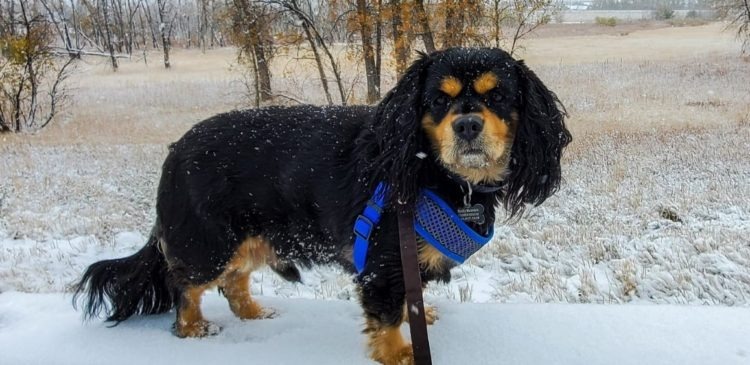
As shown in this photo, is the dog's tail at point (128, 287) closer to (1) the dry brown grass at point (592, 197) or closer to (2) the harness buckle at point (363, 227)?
(2) the harness buckle at point (363, 227)

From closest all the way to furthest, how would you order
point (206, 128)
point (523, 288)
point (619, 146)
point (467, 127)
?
1. point (467, 127)
2. point (206, 128)
3. point (523, 288)
4. point (619, 146)

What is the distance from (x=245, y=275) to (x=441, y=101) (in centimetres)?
173

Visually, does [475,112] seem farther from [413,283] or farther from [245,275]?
[245,275]

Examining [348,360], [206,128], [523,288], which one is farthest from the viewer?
[523,288]

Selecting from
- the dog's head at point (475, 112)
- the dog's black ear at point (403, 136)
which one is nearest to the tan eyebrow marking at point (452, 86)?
the dog's head at point (475, 112)

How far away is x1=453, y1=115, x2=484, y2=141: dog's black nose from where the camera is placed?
239 centimetres

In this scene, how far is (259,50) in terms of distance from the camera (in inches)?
704

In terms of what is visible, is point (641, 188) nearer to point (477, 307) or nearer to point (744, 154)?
point (744, 154)

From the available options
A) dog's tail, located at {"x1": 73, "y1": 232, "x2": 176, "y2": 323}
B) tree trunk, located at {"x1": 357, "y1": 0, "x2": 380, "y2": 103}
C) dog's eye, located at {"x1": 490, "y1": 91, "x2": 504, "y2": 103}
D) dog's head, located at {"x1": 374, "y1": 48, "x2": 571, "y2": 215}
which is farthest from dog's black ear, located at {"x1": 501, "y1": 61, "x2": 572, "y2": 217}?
tree trunk, located at {"x1": 357, "y1": 0, "x2": 380, "y2": 103}

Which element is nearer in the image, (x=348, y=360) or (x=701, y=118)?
(x=348, y=360)

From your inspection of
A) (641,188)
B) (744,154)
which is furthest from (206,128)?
(744,154)

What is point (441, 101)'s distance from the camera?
264 centimetres

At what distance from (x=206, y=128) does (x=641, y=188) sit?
6223 millimetres

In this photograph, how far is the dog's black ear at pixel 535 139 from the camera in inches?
106
